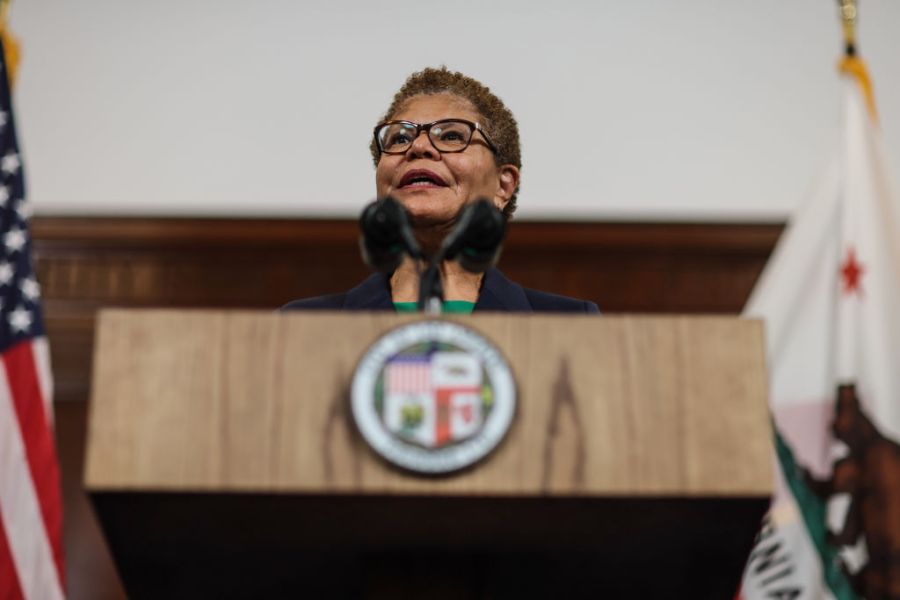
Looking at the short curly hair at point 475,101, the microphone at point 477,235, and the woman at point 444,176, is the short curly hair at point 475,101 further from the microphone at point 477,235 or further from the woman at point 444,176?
the microphone at point 477,235

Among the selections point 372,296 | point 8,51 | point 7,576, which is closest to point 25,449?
point 7,576

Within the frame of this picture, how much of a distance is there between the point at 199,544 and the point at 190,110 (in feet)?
10.2

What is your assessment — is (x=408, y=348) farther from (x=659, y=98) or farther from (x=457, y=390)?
(x=659, y=98)

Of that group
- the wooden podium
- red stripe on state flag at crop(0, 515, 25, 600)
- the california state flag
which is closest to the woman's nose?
the wooden podium

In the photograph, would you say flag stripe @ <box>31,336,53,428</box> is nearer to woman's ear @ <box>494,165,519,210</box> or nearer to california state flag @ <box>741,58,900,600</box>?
woman's ear @ <box>494,165,519,210</box>

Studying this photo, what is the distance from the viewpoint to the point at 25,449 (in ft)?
9.20

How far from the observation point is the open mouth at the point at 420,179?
6.57 ft

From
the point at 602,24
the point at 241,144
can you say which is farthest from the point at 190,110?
the point at 602,24

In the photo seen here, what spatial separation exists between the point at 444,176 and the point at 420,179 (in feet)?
0.15

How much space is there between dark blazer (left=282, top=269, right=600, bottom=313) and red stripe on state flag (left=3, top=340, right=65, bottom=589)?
48.4 inches


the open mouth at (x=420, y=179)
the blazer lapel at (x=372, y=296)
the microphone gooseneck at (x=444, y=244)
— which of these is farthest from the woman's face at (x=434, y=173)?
the microphone gooseneck at (x=444, y=244)

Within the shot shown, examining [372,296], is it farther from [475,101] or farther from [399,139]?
[475,101]

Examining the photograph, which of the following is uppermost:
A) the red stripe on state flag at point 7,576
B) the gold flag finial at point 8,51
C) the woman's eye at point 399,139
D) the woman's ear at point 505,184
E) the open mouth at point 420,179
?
the gold flag finial at point 8,51

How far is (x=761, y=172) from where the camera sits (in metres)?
3.95
